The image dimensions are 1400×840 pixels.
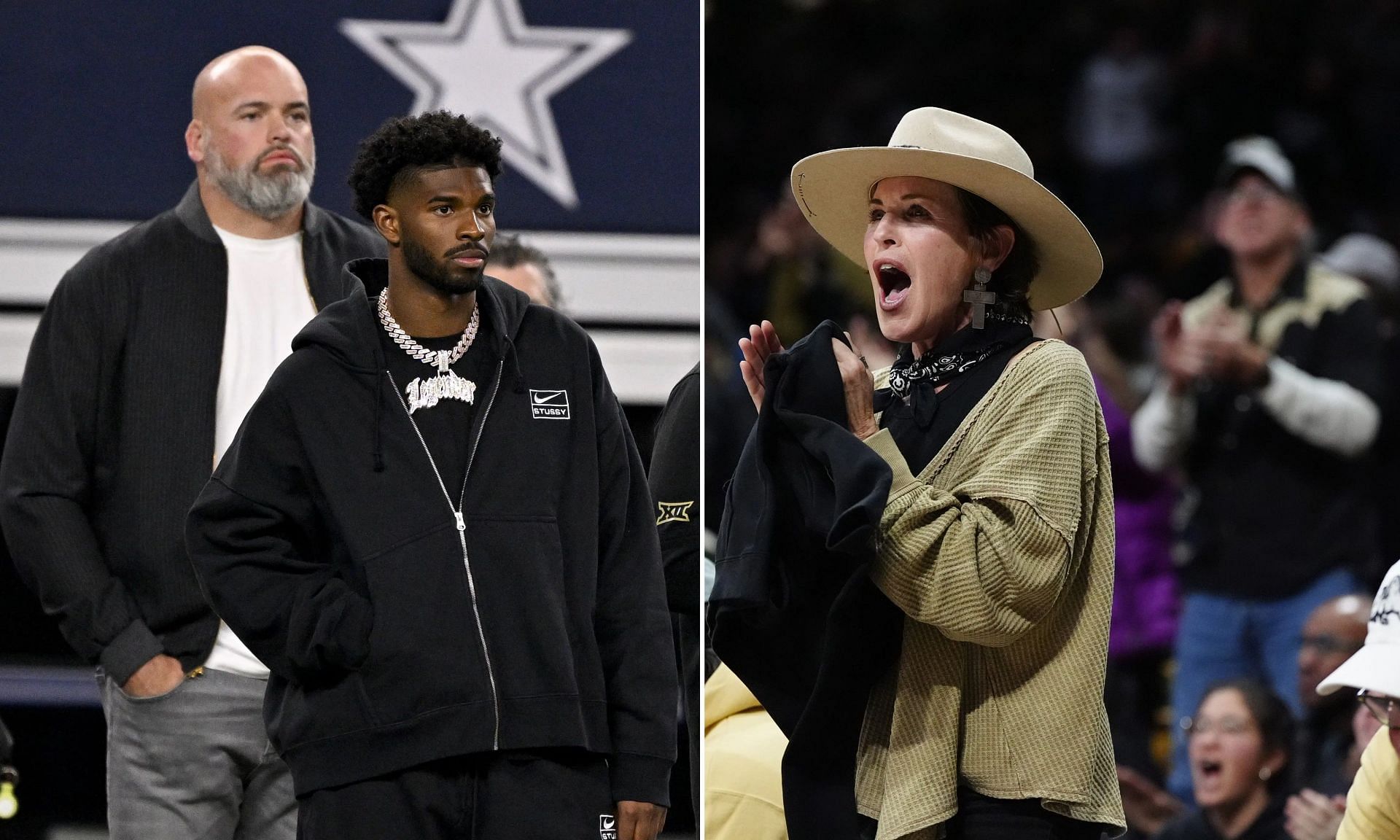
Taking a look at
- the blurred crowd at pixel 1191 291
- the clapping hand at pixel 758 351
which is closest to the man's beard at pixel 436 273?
the clapping hand at pixel 758 351

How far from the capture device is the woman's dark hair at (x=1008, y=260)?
9.61 feet

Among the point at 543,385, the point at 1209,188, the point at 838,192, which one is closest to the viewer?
the point at 543,385

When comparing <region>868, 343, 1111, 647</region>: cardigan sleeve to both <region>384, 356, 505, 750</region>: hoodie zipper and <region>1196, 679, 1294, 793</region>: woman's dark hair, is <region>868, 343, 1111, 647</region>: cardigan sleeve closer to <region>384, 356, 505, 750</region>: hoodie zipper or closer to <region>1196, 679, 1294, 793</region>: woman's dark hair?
<region>384, 356, 505, 750</region>: hoodie zipper

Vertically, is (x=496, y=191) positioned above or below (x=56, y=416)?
above

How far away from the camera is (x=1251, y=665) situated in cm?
545

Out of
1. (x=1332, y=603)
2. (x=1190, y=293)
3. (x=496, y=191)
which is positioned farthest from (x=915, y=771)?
(x=1190, y=293)

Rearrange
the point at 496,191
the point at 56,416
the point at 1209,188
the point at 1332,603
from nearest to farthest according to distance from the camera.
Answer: the point at 56,416 → the point at 496,191 → the point at 1332,603 → the point at 1209,188

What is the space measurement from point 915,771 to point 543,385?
81cm

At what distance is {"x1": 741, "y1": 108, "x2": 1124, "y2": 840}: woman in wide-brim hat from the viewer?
103 inches

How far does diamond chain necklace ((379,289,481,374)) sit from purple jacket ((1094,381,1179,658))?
11.3 feet

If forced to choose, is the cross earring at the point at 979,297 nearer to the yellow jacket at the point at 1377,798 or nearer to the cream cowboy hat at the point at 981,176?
the cream cowboy hat at the point at 981,176

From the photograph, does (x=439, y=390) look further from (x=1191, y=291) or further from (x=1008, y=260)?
(x=1191, y=291)

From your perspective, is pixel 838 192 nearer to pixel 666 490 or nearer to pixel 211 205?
pixel 666 490

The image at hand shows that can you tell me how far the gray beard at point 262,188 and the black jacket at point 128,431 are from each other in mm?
49
